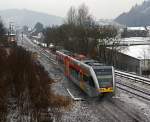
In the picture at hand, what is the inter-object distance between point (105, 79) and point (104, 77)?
17cm

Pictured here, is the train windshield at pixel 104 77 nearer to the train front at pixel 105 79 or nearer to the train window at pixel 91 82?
the train front at pixel 105 79

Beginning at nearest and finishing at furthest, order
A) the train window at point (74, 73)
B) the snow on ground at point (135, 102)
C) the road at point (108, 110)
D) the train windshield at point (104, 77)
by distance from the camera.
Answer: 1. the road at point (108, 110)
2. the snow on ground at point (135, 102)
3. the train windshield at point (104, 77)
4. the train window at point (74, 73)

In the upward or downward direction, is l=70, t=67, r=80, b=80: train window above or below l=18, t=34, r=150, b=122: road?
above

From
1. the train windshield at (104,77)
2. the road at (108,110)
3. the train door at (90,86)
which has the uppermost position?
the train windshield at (104,77)

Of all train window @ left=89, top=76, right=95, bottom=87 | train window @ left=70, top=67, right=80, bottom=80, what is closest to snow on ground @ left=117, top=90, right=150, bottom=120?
train window @ left=89, top=76, right=95, bottom=87

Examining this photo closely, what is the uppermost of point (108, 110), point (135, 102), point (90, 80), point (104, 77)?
point (104, 77)

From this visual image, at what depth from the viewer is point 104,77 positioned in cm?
2881

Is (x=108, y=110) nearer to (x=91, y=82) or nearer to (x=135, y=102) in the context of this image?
(x=135, y=102)

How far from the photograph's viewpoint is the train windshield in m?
28.6

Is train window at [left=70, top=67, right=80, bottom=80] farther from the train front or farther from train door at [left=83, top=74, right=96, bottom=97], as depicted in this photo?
Answer: the train front

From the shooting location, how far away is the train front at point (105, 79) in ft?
93.5

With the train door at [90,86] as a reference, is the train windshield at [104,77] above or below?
above

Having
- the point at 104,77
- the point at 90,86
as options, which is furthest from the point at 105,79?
the point at 90,86

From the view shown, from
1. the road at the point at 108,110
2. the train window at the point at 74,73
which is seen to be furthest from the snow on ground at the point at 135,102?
the train window at the point at 74,73
